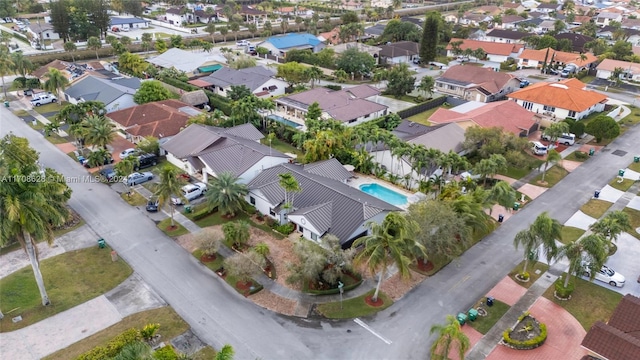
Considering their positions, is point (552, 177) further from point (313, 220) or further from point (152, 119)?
point (152, 119)

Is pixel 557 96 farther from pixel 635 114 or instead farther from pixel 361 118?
pixel 361 118

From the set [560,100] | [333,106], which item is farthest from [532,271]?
[560,100]

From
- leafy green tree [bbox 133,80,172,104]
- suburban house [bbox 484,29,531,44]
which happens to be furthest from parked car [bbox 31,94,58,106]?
suburban house [bbox 484,29,531,44]

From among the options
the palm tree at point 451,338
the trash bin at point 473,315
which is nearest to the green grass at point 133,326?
the palm tree at point 451,338

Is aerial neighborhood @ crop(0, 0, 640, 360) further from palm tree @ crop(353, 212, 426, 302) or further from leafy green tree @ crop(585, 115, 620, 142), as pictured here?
leafy green tree @ crop(585, 115, 620, 142)

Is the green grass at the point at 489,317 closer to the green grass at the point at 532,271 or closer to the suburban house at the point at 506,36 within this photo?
the green grass at the point at 532,271
